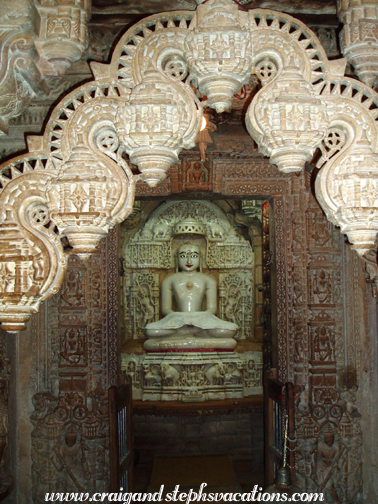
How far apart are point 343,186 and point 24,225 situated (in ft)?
5.69

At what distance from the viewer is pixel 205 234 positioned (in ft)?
28.8

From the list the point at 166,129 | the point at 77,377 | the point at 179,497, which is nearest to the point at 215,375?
the point at 179,497

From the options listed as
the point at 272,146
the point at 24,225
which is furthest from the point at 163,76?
the point at 24,225

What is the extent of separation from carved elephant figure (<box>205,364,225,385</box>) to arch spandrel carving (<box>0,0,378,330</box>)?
491 centimetres

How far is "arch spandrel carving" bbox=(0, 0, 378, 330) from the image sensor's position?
8.06 ft

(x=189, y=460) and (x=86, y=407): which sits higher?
(x=86, y=407)

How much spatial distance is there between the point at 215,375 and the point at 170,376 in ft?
2.25

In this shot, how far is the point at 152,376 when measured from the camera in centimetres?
714

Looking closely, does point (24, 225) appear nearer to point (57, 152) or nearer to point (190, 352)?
point (57, 152)

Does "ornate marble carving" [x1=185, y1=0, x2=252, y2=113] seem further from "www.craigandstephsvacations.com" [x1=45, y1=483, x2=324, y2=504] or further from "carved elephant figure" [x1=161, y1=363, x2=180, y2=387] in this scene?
"carved elephant figure" [x1=161, y1=363, x2=180, y2=387]

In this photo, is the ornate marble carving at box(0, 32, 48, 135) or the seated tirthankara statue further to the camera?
the seated tirthankara statue

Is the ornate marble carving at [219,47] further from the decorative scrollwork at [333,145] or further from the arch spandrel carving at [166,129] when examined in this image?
the decorative scrollwork at [333,145]

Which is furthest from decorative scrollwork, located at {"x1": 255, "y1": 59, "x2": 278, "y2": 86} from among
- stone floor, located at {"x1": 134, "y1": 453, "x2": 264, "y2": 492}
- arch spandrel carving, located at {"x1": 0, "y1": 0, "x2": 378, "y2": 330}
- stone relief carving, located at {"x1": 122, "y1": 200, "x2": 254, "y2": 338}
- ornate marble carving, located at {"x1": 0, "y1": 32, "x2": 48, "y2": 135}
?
stone relief carving, located at {"x1": 122, "y1": 200, "x2": 254, "y2": 338}

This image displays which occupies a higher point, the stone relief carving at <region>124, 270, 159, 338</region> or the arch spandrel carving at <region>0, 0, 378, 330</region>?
the arch spandrel carving at <region>0, 0, 378, 330</region>
